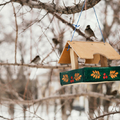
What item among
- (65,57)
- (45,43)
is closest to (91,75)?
(65,57)

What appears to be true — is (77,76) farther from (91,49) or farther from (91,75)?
(91,49)

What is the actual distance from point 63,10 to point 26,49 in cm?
312

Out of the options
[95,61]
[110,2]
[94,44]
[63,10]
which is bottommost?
[95,61]

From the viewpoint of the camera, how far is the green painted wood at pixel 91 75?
1348 mm

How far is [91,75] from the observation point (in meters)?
1.36

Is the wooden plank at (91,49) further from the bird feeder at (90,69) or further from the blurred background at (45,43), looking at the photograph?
the blurred background at (45,43)

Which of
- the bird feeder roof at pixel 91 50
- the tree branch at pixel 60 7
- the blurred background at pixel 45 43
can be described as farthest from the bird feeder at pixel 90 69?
the tree branch at pixel 60 7

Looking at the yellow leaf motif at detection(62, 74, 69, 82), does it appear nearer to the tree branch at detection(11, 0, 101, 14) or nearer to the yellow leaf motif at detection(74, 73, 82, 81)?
the yellow leaf motif at detection(74, 73, 82, 81)

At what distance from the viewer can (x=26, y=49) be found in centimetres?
480

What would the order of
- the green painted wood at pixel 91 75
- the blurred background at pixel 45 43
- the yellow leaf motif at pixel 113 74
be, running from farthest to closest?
the blurred background at pixel 45 43 → the yellow leaf motif at pixel 113 74 → the green painted wood at pixel 91 75

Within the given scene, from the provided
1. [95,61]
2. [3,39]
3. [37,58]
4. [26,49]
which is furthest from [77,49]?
[3,39]

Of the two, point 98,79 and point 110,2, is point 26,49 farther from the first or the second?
point 98,79

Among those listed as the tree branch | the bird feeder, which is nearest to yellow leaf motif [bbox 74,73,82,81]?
the bird feeder

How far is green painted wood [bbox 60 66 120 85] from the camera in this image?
1.35 m
